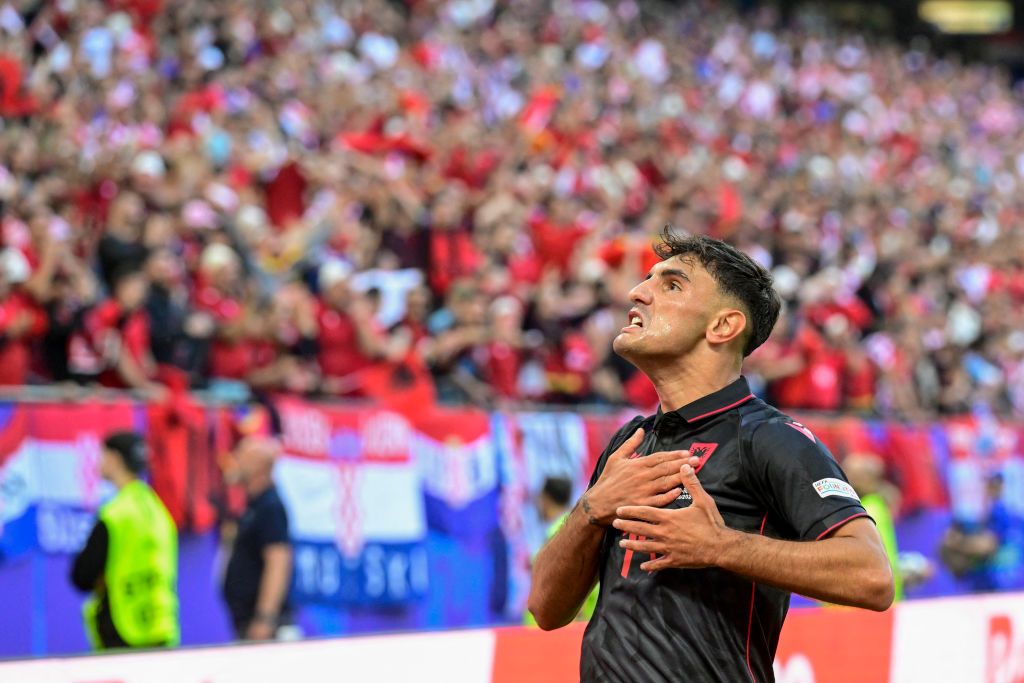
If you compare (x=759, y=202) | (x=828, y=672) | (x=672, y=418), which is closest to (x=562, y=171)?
(x=759, y=202)

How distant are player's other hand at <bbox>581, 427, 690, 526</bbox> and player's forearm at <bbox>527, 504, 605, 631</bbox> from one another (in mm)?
64

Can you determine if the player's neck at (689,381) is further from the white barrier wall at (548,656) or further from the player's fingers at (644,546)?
the white barrier wall at (548,656)

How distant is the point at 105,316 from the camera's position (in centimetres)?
914

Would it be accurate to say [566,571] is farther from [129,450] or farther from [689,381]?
[129,450]

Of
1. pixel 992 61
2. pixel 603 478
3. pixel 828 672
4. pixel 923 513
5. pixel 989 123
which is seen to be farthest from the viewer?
pixel 992 61

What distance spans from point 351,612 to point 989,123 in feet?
71.0

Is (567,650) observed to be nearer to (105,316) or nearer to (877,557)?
(877,557)

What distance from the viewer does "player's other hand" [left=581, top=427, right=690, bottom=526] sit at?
299 centimetres

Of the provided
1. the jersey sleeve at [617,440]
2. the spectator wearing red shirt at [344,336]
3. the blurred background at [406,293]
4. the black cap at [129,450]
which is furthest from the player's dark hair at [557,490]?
the jersey sleeve at [617,440]

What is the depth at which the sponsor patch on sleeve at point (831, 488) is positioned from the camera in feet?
9.52

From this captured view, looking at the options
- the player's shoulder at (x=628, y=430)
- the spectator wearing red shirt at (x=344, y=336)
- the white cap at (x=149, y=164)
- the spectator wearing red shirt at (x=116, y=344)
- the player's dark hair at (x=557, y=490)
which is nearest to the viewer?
the player's shoulder at (x=628, y=430)

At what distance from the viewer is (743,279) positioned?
129 inches

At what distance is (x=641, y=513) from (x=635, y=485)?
10cm

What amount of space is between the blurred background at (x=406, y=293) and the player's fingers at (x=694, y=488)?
16.1 feet
